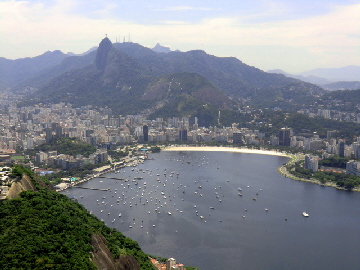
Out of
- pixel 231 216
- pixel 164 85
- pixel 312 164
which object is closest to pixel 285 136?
pixel 312 164

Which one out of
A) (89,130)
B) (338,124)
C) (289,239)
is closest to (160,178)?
(289,239)

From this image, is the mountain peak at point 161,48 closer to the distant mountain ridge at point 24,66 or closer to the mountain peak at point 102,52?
the distant mountain ridge at point 24,66

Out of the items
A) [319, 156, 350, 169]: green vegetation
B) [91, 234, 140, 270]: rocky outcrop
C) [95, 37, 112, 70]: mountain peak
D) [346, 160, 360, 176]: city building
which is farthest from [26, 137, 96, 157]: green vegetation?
[95, 37, 112, 70]: mountain peak

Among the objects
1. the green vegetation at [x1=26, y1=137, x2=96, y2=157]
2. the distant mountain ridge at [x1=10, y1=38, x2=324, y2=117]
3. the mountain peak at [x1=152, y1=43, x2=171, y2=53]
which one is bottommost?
the green vegetation at [x1=26, y1=137, x2=96, y2=157]

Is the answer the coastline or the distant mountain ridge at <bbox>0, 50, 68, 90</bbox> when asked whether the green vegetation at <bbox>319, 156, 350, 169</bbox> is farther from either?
the distant mountain ridge at <bbox>0, 50, 68, 90</bbox>

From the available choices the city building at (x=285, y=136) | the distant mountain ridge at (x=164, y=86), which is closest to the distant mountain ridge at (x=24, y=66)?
the distant mountain ridge at (x=164, y=86)

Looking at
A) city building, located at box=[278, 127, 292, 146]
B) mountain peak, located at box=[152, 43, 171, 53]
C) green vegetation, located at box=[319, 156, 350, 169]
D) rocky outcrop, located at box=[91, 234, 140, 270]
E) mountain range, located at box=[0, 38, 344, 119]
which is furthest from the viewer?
mountain peak, located at box=[152, 43, 171, 53]

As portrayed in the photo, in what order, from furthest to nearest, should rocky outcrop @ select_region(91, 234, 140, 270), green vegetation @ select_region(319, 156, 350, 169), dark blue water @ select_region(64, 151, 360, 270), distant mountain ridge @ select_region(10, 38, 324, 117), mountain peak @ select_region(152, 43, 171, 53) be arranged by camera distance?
1. mountain peak @ select_region(152, 43, 171, 53)
2. distant mountain ridge @ select_region(10, 38, 324, 117)
3. green vegetation @ select_region(319, 156, 350, 169)
4. dark blue water @ select_region(64, 151, 360, 270)
5. rocky outcrop @ select_region(91, 234, 140, 270)
